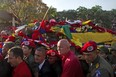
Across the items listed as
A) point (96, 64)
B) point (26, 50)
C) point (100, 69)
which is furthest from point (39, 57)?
point (100, 69)

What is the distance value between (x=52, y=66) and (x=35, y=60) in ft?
1.12

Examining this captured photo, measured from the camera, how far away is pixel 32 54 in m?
6.38

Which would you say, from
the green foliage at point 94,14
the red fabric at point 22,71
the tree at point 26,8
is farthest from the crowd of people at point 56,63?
the green foliage at point 94,14

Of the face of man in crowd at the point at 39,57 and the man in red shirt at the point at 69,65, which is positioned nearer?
the man in red shirt at the point at 69,65

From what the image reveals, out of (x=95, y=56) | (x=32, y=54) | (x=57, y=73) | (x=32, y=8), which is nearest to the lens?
(x=95, y=56)

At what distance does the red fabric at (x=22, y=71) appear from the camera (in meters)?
4.70

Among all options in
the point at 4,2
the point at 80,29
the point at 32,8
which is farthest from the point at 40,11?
the point at 80,29

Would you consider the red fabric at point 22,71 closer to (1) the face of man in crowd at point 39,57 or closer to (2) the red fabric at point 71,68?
(2) the red fabric at point 71,68

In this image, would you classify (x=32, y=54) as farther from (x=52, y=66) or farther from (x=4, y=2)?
(x=4, y=2)

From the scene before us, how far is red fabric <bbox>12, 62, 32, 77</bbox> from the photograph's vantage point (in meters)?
4.70

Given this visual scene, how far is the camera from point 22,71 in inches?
186

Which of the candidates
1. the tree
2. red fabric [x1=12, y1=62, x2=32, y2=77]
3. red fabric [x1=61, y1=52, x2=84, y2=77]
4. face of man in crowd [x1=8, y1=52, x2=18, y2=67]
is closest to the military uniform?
red fabric [x1=61, y1=52, x2=84, y2=77]

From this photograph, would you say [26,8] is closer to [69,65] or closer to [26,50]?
[26,50]

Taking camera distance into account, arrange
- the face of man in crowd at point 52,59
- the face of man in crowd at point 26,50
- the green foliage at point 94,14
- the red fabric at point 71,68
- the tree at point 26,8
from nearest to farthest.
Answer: the red fabric at point 71,68 < the face of man in crowd at point 52,59 < the face of man in crowd at point 26,50 < the tree at point 26,8 < the green foliage at point 94,14
